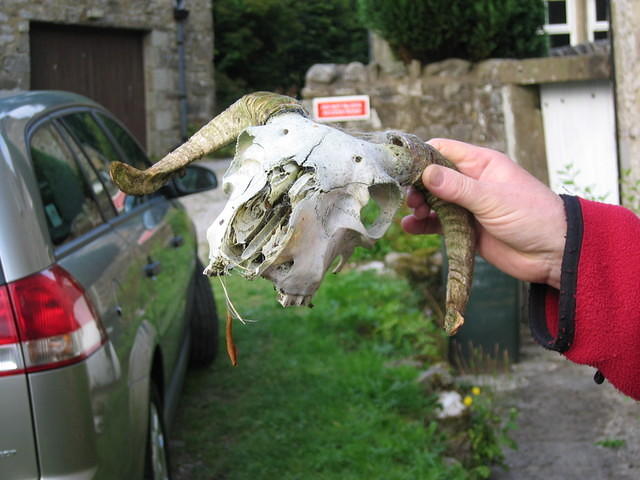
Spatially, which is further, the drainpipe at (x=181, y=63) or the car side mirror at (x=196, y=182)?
the drainpipe at (x=181, y=63)

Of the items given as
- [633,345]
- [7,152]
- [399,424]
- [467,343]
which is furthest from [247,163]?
[467,343]

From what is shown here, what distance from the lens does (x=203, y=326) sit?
6.24 meters

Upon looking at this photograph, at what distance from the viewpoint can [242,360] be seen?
6.47 m

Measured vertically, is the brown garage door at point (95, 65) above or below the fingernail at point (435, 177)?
above

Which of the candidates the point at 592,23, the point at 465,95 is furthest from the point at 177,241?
the point at 592,23

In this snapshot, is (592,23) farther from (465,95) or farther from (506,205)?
(506,205)

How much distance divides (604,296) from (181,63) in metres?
15.9

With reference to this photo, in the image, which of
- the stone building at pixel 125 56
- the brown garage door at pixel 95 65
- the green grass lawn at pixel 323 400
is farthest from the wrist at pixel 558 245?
the brown garage door at pixel 95 65

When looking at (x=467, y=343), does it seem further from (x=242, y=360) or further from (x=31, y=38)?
(x=31, y=38)

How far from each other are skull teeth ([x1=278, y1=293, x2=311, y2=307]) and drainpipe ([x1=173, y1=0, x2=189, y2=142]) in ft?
50.9

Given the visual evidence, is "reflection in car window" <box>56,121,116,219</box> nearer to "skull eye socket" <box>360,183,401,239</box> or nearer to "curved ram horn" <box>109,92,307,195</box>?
"curved ram horn" <box>109,92,307,195</box>

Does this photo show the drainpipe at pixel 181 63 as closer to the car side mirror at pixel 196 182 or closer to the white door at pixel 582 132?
the white door at pixel 582 132

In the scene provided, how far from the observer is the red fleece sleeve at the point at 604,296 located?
2.10 metres

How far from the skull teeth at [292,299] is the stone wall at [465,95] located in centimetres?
682
